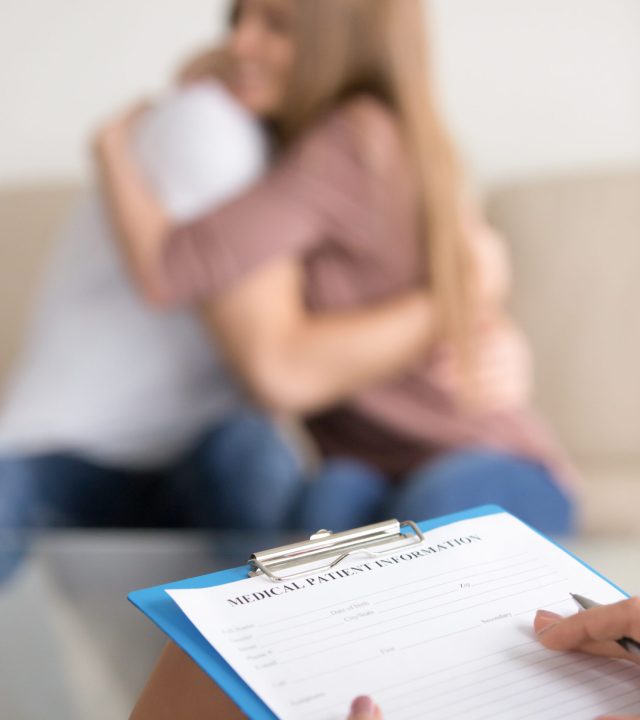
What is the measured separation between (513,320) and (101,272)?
75 cm

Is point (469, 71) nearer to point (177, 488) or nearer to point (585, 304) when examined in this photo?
point (585, 304)

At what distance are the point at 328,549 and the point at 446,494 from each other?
1.51ft

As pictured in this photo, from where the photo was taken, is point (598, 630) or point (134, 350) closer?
point (598, 630)

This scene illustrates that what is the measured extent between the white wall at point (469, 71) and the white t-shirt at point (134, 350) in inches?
28.3

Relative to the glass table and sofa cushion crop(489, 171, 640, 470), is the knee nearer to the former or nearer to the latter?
the glass table

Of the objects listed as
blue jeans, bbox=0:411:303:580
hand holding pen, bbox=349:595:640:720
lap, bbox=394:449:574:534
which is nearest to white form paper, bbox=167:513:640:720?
hand holding pen, bbox=349:595:640:720

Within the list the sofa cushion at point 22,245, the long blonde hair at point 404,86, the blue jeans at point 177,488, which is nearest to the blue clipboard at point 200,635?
the blue jeans at point 177,488

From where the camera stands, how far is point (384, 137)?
1.13 metres

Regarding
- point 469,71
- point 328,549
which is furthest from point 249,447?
point 469,71

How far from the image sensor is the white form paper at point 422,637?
1.36 ft

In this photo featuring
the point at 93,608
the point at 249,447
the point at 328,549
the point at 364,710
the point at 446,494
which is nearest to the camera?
the point at 364,710

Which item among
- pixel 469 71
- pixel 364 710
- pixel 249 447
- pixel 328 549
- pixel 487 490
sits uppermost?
pixel 469 71

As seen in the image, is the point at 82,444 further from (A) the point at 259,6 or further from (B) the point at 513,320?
(B) the point at 513,320

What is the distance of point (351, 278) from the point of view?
1200mm
